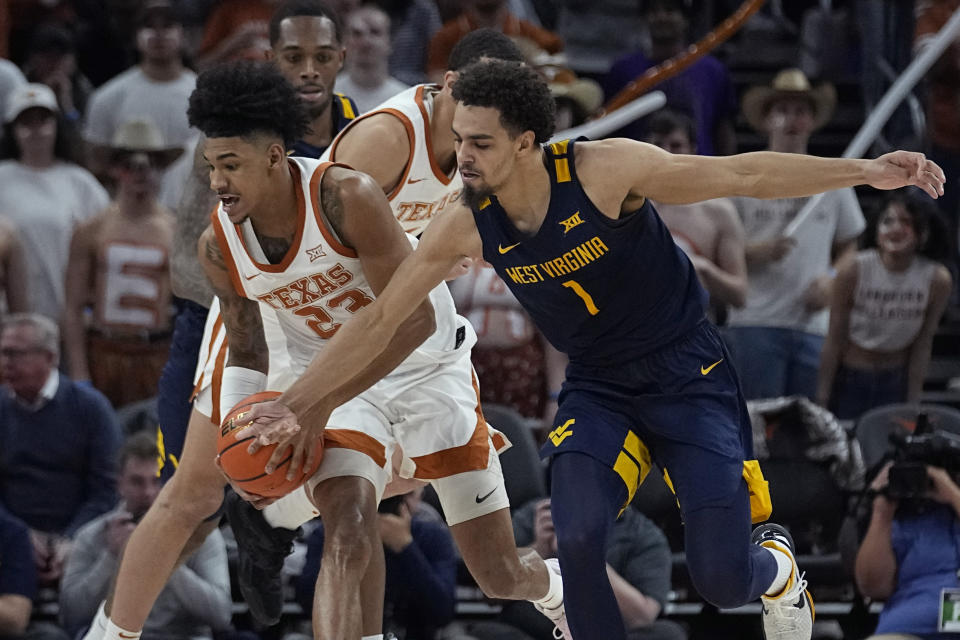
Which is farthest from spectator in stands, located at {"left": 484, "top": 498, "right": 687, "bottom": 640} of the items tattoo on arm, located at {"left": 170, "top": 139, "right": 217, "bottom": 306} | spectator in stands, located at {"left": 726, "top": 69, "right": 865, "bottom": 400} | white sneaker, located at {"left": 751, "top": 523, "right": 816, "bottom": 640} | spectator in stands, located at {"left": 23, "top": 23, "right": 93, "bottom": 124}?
spectator in stands, located at {"left": 23, "top": 23, "right": 93, "bottom": 124}

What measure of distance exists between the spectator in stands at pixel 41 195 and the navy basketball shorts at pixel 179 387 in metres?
2.66

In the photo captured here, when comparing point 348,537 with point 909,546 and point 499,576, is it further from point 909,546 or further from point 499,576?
point 909,546

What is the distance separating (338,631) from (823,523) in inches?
133

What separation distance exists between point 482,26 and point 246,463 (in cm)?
475

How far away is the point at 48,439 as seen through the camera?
7.05 m

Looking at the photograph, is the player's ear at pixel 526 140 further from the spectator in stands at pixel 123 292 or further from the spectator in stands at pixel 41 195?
the spectator in stands at pixel 41 195

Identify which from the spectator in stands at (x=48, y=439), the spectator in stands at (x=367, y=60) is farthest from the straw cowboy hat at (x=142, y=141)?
the spectator in stands at (x=48, y=439)

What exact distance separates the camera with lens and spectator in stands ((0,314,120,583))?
3468 millimetres

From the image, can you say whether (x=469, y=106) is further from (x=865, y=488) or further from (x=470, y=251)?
(x=865, y=488)

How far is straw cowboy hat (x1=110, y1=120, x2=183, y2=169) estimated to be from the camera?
783 centimetres

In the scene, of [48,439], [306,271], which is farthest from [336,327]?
[48,439]

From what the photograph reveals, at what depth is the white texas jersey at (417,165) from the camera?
198 inches

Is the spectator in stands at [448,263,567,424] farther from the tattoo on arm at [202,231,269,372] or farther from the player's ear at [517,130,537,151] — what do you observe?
the player's ear at [517,130,537,151]

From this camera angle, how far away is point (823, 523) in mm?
7020
